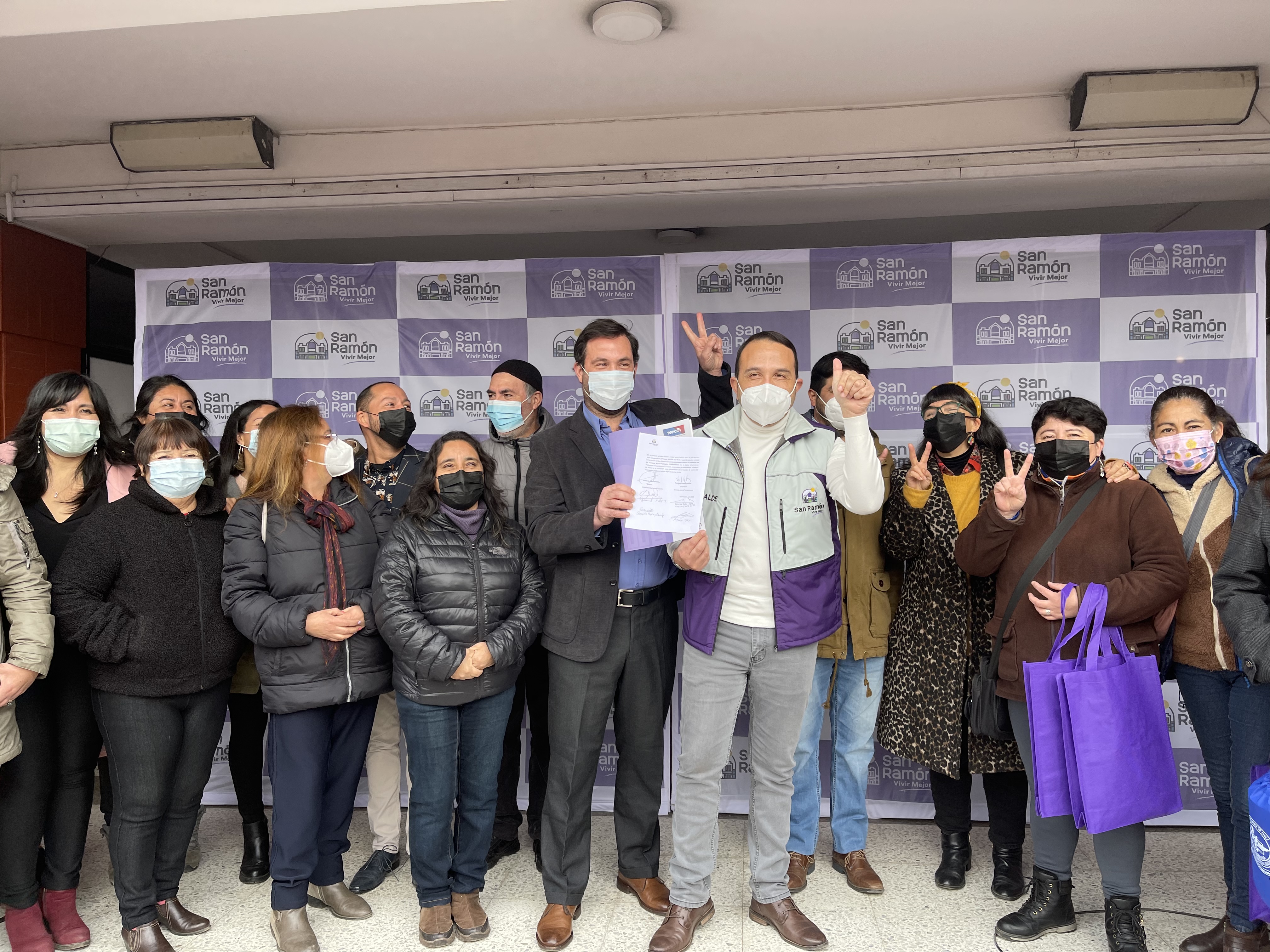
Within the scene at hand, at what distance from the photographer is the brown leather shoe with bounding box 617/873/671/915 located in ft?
9.57

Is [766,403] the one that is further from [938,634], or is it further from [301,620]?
[301,620]

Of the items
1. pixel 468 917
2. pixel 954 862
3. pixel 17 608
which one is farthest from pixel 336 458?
pixel 954 862

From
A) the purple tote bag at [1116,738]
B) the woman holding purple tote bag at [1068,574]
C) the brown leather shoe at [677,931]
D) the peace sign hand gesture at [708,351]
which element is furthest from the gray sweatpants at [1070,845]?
the peace sign hand gesture at [708,351]

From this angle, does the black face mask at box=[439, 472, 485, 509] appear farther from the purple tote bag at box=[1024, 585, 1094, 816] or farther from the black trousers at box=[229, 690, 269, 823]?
the purple tote bag at box=[1024, 585, 1094, 816]

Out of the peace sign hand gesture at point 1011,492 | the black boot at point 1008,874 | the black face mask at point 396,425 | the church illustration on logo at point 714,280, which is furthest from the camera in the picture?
the church illustration on logo at point 714,280

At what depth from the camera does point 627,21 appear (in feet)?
10.1

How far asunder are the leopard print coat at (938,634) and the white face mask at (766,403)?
64 centimetres

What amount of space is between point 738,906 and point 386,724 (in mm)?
1442

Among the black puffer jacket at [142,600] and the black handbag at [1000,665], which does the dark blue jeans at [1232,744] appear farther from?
the black puffer jacket at [142,600]

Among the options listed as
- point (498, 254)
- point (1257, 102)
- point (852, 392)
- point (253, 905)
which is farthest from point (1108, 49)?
point (253, 905)

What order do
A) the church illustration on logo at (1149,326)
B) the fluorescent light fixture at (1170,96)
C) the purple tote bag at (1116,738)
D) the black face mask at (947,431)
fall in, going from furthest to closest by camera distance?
1. the church illustration on logo at (1149,326)
2. the fluorescent light fixture at (1170,96)
3. the black face mask at (947,431)
4. the purple tote bag at (1116,738)

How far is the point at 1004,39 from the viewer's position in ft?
11.0

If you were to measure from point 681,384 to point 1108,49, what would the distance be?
2.17m

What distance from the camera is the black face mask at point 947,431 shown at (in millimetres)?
2881
